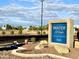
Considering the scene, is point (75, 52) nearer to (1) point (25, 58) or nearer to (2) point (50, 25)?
(1) point (25, 58)

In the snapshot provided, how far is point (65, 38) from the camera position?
73.3ft

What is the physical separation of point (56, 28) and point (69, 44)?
243 cm

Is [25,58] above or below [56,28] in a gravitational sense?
below

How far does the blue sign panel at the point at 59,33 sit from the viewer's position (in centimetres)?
2241

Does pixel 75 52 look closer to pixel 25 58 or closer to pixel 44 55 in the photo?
pixel 44 55

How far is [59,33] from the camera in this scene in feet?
75.4

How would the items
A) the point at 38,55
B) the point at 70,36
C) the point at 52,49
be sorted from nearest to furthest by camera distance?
1. the point at 38,55
2. the point at 52,49
3. the point at 70,36

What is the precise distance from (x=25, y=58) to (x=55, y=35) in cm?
616

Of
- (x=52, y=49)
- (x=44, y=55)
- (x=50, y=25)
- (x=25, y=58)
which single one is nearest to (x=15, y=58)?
(x=25, y=58)

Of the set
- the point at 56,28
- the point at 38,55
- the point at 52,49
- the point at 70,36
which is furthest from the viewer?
the point at 56,28

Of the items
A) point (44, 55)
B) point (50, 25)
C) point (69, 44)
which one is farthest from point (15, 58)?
point (50, 25)

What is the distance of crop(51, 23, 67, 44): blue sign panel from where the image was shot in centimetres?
2241

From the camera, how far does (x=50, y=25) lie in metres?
24.4

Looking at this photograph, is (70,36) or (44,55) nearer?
(44,55)
